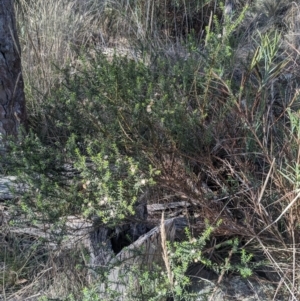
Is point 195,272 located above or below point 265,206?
below

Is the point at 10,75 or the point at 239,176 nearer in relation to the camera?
the point at 239,176

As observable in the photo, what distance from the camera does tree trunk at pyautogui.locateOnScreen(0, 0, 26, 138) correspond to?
2.38m

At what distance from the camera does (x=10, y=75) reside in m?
2.46

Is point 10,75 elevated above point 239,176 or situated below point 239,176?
above

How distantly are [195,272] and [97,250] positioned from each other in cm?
42

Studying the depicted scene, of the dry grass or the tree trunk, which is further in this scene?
the tree trunk

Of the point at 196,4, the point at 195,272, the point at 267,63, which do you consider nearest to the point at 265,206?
the point at 195,272

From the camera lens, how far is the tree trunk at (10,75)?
2379 millimetres

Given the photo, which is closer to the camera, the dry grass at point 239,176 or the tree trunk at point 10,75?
the dry grass at point 239,176

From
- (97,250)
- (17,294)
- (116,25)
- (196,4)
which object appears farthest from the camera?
(196,4)

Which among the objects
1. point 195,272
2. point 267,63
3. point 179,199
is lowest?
point 195,272

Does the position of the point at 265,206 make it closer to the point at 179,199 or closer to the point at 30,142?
the point at 179,199

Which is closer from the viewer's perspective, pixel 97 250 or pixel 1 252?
pixel 97 250

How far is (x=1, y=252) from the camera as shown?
2.27 meters
